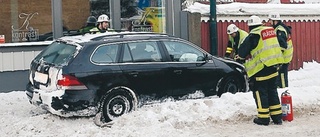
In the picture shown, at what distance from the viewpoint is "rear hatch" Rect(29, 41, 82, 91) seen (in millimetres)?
8523

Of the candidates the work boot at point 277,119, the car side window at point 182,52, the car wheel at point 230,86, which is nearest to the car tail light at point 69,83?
the car side window at point 182,52

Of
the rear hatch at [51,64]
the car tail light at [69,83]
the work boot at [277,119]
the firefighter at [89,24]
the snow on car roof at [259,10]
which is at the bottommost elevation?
the work boot at [277,119]

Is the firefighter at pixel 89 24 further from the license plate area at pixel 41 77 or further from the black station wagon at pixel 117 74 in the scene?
the license plate area at pixel 41 77

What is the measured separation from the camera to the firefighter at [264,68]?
857 cm

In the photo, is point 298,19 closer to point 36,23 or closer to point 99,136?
point 36,23

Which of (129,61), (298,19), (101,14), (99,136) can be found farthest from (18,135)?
(298,19)

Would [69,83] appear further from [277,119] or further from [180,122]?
[277,119]

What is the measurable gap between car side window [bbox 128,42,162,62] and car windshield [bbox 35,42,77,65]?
111cm

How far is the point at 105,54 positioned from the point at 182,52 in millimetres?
1680

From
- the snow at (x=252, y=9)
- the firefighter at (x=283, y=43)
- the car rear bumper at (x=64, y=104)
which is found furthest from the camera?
the snow at (x=252, y=9)

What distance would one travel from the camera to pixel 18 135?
804 centimetres

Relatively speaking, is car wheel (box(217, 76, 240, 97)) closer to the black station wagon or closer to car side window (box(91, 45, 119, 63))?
the black station wagon

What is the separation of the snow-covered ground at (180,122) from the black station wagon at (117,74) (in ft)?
0.97

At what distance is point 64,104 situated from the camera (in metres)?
8.34
